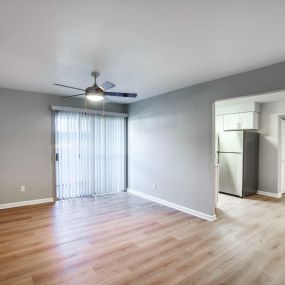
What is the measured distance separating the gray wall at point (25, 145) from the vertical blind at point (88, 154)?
25 centimetres

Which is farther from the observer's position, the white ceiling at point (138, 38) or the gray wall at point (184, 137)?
the gray wall at point (184, 137)

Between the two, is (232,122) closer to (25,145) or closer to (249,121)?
(249,121)

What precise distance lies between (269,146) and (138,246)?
181 inches

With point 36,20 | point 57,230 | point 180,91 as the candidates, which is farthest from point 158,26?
point 57,230

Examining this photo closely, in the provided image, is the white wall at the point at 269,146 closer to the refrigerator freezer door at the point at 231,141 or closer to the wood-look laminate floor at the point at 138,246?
the refrigerator freezer door at the point at 231,141

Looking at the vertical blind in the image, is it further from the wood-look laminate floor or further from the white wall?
the white wall

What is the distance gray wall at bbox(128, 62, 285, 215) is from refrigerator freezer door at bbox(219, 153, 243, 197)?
1.89m

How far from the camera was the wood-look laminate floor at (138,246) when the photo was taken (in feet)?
7.03

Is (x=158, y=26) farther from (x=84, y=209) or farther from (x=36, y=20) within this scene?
(x=84, y=209)

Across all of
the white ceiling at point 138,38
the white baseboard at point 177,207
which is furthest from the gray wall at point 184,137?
the white ceiling at point 138,38

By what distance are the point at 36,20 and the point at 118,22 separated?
749 mm

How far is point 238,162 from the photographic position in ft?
A: 17.1

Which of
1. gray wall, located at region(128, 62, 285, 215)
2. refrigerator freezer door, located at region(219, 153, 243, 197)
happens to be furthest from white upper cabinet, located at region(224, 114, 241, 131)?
gray wall, located at region(128, 62, 285, 215)

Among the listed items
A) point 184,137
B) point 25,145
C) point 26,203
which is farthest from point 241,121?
point 26,203
